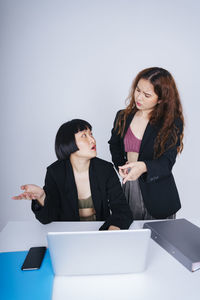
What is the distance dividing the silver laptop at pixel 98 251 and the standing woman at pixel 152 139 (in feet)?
2.36

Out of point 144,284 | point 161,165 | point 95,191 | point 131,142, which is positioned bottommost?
point 144,284

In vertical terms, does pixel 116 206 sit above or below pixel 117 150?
below

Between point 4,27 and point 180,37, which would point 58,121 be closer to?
point 4,27

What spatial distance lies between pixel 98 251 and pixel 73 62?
7.56 ft

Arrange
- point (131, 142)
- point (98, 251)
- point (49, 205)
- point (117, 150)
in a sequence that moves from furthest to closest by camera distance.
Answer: point (117, 150) → point (131, 142) → point (49, 205) → point (98, 251)

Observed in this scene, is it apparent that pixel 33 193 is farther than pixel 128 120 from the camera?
No

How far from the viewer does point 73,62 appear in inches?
111

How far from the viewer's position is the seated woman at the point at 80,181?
1.68 metres

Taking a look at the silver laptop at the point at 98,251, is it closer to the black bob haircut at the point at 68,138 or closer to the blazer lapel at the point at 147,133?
the black bob haircut at the point at 68,138

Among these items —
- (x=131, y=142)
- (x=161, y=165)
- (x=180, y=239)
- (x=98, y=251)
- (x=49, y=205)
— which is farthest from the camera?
(x=131, y=142)

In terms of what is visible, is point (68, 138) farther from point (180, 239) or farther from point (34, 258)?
point (180, 239)

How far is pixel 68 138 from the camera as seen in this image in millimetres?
1690

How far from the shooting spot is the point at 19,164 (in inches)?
116

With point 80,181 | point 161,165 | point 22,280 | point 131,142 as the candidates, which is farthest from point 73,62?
point 22,280
